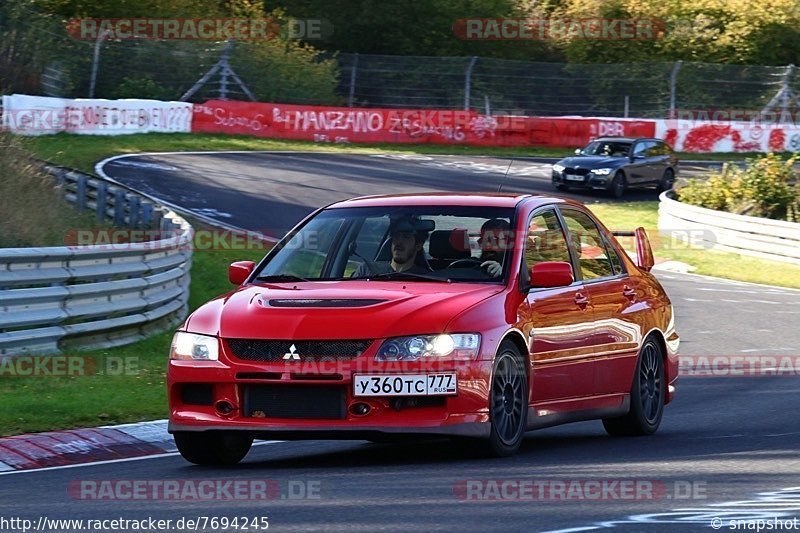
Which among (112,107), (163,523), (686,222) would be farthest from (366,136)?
(163,523)

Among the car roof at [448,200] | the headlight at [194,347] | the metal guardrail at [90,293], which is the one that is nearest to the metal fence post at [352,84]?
the metal guardrail at [90,293]

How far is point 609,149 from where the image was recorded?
37.0 metres

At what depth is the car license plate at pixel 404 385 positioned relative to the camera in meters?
7.65

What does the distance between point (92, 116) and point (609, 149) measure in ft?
44.2

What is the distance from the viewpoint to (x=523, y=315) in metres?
8.41

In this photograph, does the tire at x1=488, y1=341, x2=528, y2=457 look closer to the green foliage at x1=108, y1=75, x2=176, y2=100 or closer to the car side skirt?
the car side skirt

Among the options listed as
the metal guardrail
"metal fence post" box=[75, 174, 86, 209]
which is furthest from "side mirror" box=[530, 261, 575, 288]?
"metal fence post" box=[75, 174, 86, 209]

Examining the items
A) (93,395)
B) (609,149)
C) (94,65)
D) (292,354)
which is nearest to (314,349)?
(292,354)

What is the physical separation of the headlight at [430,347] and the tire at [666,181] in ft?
101

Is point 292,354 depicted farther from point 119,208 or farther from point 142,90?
point 142,90

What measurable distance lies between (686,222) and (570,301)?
21.0 m

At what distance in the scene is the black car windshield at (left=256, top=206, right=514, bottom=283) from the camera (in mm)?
8711

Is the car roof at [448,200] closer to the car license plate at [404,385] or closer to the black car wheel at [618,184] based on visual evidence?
the car license plate at [404,385]

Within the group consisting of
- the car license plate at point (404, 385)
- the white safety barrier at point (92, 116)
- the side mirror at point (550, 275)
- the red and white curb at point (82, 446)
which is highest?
the side mirror at point (550, 275)
